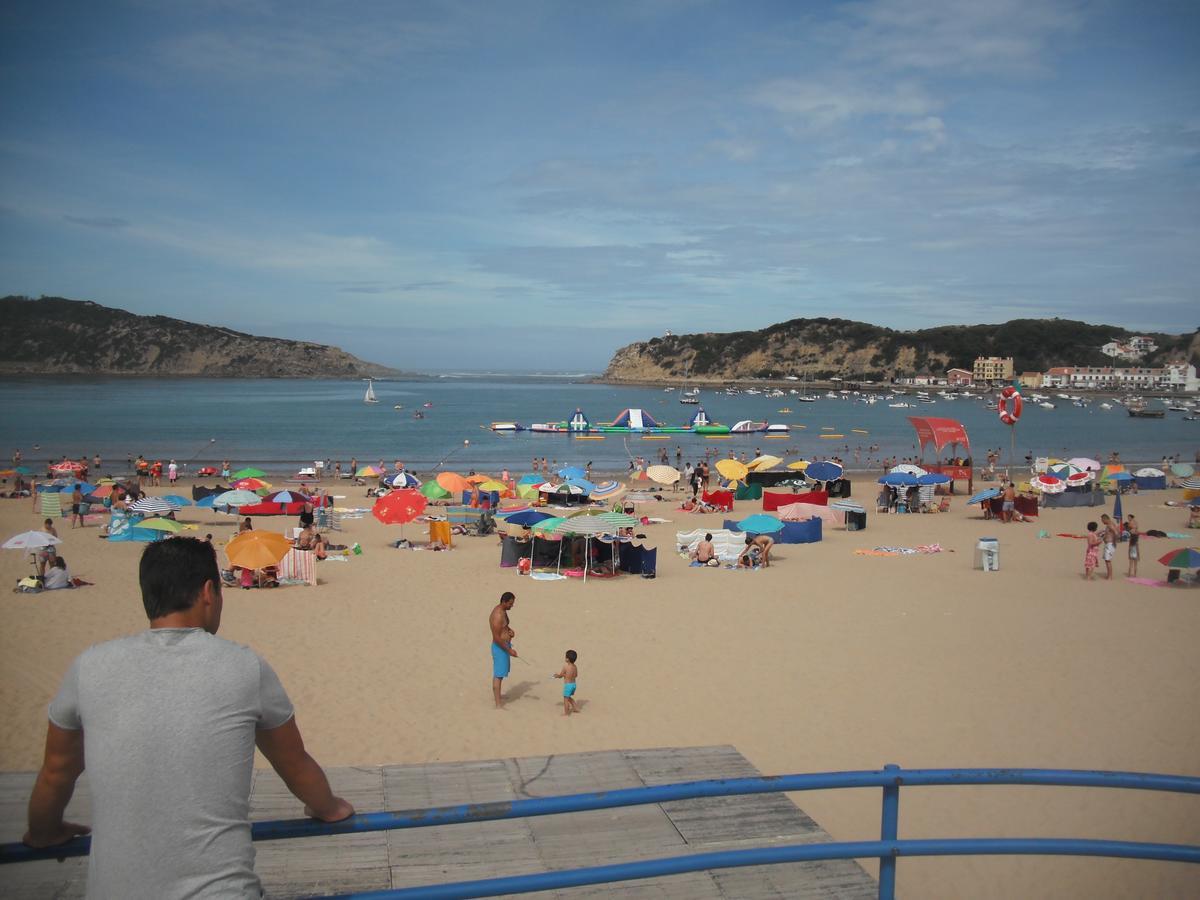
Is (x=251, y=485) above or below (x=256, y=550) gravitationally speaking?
below

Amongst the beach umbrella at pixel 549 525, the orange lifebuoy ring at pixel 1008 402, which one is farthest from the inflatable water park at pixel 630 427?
the beach umbrella at pixel 549 525

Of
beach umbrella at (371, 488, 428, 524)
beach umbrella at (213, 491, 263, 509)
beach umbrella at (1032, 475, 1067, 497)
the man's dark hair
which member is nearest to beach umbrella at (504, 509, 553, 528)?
beach umbrella at (371, 488, 428, 524)

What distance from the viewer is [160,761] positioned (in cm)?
191

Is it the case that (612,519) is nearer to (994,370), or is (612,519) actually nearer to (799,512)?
(799,512)

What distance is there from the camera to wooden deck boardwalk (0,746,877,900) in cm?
388

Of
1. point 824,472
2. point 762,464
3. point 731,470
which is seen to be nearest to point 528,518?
point 731,470

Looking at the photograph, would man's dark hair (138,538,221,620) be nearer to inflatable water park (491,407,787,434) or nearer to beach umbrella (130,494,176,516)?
beach umbrella (130,494,176,516)

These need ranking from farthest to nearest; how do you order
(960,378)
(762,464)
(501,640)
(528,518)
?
1. (960,378)
2. (762,464)
3. (528,518)
4. (501,640)

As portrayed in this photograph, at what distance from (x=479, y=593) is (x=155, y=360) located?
197590 mm

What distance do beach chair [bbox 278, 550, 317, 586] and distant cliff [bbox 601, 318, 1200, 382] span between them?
16885 centimetres

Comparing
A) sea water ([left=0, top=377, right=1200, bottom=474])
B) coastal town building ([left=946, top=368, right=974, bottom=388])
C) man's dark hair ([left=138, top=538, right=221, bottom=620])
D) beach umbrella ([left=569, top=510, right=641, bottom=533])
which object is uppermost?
coastal town building ([left=946, top=368, right=974, bottom=388])

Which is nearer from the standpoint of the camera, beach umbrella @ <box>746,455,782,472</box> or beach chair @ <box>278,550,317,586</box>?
beach chair @ <box>278,550,317,586</box>

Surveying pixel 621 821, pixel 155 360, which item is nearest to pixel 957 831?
pixel 621 821

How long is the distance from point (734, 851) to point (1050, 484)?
26.7m
